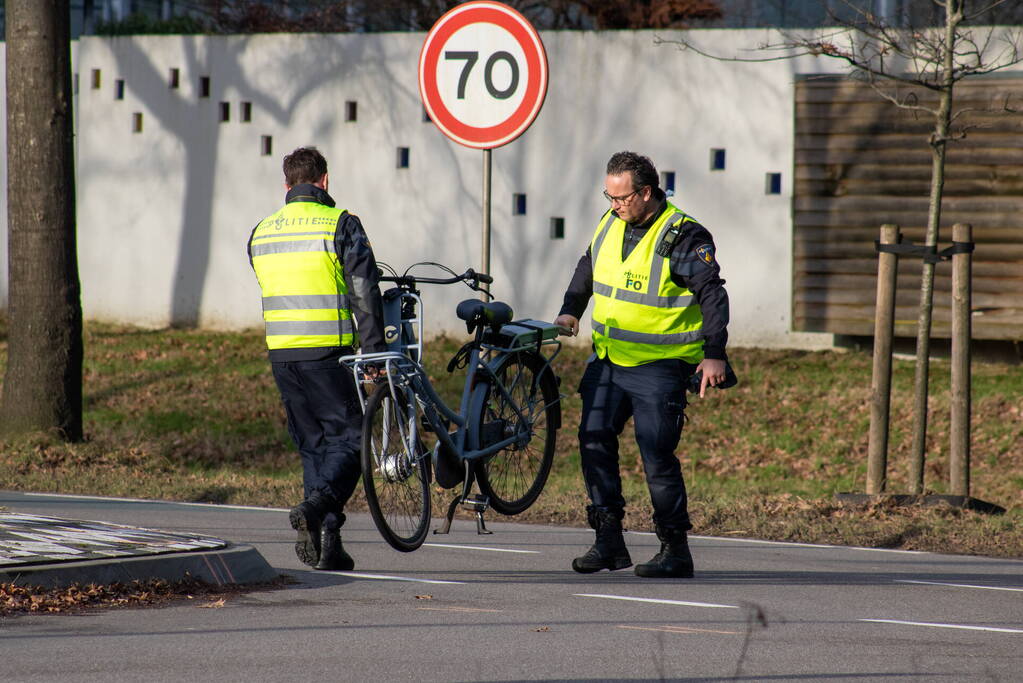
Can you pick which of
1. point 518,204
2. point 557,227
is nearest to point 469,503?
point 557,227

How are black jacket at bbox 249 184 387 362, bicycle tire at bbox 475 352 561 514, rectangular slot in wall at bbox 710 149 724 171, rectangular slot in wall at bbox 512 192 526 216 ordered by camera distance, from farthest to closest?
rectangular slot in wall at bbox 512 192 526 216 → rectangular slot in wall at bbox 710 149 724 171 → bicycle tire at bbox 475 352 561 514 → black jacket at bbox 249 184 387 362

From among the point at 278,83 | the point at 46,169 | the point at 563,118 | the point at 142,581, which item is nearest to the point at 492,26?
the point at 142,581

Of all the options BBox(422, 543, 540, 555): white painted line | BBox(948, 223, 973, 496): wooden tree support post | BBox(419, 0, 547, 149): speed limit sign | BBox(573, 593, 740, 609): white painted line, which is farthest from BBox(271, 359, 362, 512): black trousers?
BBox(948, 223, 973, 496): wooden tree support post

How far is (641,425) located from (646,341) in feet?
1.33

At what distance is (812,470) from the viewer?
14.0 meters

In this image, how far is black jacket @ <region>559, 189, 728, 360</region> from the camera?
7.46 metres

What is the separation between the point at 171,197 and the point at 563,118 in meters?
5.27

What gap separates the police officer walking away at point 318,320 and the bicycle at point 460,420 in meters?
0.17

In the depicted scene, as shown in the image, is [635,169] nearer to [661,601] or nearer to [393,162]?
[661,601]

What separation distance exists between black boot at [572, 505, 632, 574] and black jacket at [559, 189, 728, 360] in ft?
3.31

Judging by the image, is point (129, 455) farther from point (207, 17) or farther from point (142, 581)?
point (207, 17)

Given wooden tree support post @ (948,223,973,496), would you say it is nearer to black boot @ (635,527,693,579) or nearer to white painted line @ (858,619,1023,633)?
black boot @ (635,527,693,579)

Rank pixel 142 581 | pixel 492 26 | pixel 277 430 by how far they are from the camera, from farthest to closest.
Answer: pixel 277 430, pixel 492 26, pixel 142 581

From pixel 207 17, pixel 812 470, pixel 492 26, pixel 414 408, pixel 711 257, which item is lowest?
pixel 812 470
